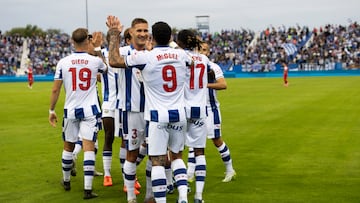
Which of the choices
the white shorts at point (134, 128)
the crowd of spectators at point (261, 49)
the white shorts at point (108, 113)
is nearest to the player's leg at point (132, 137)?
the white shorts at point (134, 128)

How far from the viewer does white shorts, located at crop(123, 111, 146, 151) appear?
7879mm

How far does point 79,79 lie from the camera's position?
870cm

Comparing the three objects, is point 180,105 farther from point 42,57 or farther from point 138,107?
point 42,57

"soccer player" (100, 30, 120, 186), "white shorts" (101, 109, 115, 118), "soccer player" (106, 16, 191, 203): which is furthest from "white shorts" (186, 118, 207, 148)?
"white shorts" (101, 109, 115, 118)

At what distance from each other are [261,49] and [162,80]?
215 feet

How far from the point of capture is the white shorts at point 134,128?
788 centimetres

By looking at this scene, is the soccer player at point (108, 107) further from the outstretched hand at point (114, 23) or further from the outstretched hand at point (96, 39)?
the outstretched hand at point (114, 23)

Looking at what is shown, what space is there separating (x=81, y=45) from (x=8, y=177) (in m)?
3.08

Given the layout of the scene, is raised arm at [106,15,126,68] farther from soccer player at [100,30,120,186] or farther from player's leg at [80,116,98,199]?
soccer player at [100,30,120,186]

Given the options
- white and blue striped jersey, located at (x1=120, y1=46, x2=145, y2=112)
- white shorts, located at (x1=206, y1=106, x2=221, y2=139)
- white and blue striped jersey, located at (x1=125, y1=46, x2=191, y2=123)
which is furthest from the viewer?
white shorts, located at (x1=206, y1=106, x2=221, y2=139)

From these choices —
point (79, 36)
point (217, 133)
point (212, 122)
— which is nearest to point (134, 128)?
point (79, 36)

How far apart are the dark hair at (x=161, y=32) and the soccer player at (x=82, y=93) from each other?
193 cm

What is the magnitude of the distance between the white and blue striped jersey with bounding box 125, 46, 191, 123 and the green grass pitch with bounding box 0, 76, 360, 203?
194cm

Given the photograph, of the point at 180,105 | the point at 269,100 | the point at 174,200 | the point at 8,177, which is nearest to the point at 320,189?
the point at 174,200
